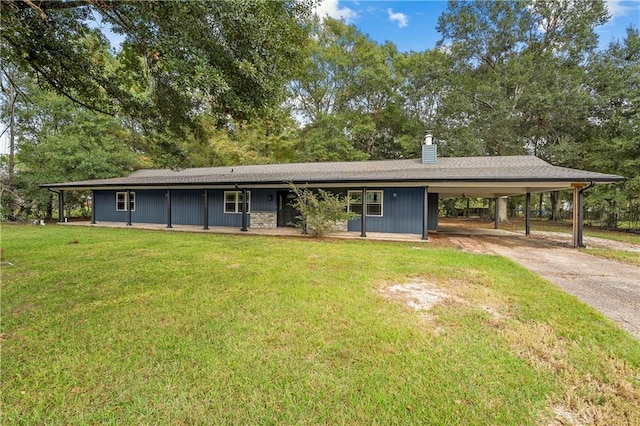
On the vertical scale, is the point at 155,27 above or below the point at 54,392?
above

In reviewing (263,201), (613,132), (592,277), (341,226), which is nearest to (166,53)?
(592,277)

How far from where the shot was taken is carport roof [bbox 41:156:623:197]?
370 inches

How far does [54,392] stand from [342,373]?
2.17 metres

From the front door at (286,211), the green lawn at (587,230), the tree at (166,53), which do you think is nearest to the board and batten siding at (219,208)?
the front door at (286,211)

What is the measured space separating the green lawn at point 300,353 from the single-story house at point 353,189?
6.02m

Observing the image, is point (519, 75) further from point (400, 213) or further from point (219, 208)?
point (219, 208)

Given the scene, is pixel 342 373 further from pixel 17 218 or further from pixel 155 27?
pixel 17 218

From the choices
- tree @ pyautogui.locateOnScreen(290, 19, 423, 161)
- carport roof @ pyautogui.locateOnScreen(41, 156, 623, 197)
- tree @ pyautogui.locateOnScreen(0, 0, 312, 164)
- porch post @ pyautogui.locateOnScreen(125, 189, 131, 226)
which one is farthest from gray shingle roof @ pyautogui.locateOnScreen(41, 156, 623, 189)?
tree @ pyautogui.locateOnScreen(290, 19, 423, 161)

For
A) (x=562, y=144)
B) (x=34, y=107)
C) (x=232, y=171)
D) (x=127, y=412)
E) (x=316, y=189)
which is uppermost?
(x=34, y=107)

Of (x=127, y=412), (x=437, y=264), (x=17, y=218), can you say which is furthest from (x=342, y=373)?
(x=17, y=218)

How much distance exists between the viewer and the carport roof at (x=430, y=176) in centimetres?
940

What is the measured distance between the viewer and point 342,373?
8.00ft

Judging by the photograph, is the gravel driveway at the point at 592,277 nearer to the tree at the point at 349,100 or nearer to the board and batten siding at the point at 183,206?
the board and batten siding at the point at 183,206

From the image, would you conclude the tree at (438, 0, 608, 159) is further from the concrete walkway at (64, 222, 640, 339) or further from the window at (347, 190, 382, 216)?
the concrete walkway at (64, 222, 640, 339)
